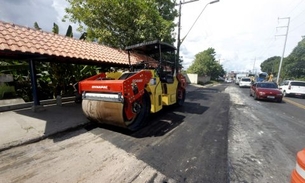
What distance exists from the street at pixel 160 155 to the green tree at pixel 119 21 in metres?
8.14

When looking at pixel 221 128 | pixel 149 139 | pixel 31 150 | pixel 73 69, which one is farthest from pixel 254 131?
pixel 73 69

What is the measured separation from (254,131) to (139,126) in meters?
3.83

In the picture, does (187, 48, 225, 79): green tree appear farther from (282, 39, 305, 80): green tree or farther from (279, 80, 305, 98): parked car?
(279, 80, 305, 98): parked car

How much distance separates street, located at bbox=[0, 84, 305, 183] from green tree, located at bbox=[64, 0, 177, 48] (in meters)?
8.14

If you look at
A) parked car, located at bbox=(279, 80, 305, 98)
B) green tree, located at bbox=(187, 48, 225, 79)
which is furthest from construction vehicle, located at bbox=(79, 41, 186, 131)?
green tree, located at bbox=(187, 48, 225, 79)

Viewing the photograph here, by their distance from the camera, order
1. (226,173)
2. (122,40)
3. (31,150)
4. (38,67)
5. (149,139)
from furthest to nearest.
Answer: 1. (122,40)
2. (38,67)
3. (149,139)
4. (31,150)
5. (226,173)

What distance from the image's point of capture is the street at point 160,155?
10.1ft

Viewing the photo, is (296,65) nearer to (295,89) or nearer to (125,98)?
(295,89)

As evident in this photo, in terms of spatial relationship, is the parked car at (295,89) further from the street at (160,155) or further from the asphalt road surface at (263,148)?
the street at (160,155)

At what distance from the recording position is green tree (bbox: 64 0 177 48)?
11469 millimetres

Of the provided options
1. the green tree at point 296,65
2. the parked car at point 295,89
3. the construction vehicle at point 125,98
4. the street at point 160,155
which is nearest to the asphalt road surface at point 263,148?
the street at point 160,155

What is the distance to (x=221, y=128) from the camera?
5.89m

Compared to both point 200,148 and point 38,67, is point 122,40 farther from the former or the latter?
point 200,148

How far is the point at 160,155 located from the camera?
384cm
